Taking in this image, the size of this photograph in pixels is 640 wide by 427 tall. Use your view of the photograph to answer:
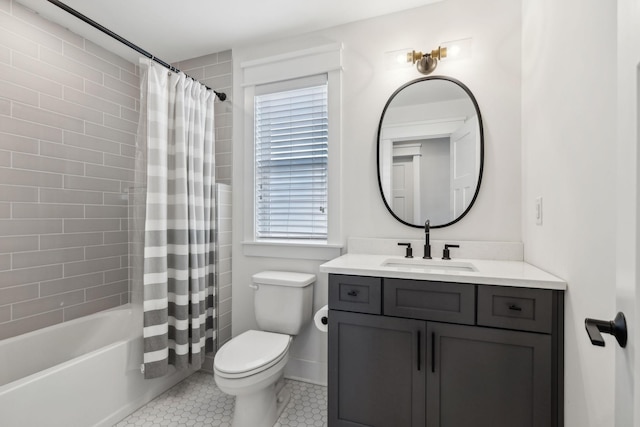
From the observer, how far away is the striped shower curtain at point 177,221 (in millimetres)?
1704

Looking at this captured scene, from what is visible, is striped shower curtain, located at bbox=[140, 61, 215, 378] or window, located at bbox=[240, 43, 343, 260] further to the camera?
window, located at bbox=[240, 43, 343, 260]

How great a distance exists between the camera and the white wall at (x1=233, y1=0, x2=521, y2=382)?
1707 mm

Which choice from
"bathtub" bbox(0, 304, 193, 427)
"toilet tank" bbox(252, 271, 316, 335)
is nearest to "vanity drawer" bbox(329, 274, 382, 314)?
"toilet tank" bbox(252, 271, 316, 335)

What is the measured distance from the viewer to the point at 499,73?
1715 mm

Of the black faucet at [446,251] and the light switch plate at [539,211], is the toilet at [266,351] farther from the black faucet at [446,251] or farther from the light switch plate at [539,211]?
the light switch plate at [539,211]

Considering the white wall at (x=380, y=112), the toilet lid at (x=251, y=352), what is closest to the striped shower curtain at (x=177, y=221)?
the white wall at (x=380, y=112)

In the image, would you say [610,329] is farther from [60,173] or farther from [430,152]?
[60,173]

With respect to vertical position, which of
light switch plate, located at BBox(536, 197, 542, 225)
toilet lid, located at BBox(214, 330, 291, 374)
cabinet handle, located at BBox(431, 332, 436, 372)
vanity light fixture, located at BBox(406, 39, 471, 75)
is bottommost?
toilet lid, located at BBox(214, 330, 291, 374)

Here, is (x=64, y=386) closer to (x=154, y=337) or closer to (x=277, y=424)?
(x=154, y=337)

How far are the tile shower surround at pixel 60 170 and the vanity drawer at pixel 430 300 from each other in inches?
66.2

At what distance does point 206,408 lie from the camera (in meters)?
1.82

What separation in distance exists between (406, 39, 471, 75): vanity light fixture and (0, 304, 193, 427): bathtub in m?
2.26

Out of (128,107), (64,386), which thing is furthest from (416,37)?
(64,386)

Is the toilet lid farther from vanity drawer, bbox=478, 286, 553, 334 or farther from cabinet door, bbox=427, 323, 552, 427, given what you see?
vanity drawer, bbox=478, 286, 553, 334
